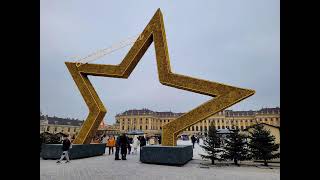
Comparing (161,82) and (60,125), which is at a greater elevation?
(161,82)

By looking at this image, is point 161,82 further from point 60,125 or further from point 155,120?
point 155,120

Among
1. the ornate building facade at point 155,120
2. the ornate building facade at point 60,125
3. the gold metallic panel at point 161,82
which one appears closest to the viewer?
the gold metallic panel at point 161,82

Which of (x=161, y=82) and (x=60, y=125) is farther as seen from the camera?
(x=60, y=125)

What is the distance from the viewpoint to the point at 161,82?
15.1 metres

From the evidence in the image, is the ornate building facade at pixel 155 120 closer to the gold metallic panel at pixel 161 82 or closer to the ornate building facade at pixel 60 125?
the ornate building facade at pixel 60 125

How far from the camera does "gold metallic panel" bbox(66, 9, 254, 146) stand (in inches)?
538

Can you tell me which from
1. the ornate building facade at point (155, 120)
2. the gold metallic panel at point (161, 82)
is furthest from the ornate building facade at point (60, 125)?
the gold metallic panel at point (161, 82)

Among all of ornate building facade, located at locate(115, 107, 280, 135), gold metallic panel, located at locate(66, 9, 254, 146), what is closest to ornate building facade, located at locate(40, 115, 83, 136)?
ornate building facade, located at locate(115, 107, 280, 135)

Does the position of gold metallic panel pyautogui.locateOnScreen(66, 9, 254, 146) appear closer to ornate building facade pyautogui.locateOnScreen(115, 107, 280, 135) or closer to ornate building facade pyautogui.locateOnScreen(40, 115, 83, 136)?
ornate building facade pyautogui.locateOnScreen(40, 115, 83, 136)

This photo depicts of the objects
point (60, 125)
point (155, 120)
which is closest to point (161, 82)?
point (60, 125)

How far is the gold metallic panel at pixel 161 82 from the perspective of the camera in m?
13.7
